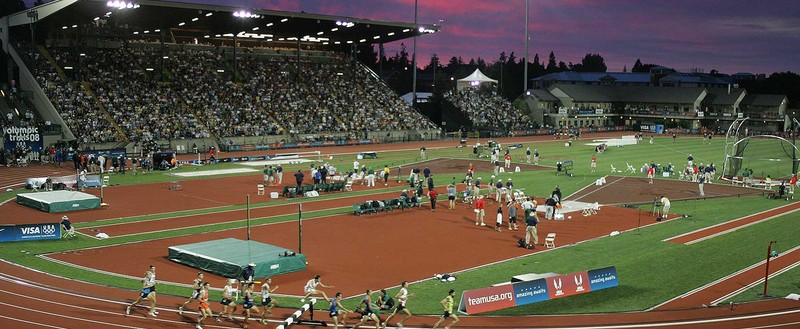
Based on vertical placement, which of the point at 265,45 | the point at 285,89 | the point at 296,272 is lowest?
the point at 296,272

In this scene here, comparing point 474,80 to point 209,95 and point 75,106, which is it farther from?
point 75,106

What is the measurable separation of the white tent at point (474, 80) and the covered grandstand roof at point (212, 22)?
26751 mm

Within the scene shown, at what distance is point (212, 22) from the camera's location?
237 feet

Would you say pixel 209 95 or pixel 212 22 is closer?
pixel 212 22

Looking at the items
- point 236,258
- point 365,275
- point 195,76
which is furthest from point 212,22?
point 365,275

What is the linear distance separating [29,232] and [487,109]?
8290 centimetres

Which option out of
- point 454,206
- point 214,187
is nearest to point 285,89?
point 214,187

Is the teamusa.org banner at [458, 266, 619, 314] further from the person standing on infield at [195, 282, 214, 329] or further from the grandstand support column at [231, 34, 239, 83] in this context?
the grandstand support column at [231, 34, 239, 83]

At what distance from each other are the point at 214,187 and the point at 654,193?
27.1m

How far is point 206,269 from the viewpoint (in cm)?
2405

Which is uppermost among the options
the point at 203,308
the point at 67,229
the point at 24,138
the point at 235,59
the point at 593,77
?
the point at 593,77

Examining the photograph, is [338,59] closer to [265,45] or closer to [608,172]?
[265,45]

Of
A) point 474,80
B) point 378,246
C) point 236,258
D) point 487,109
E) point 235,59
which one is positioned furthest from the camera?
point 474,80

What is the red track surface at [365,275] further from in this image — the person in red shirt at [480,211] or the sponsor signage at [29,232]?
the sponsor signage at [29,232]
